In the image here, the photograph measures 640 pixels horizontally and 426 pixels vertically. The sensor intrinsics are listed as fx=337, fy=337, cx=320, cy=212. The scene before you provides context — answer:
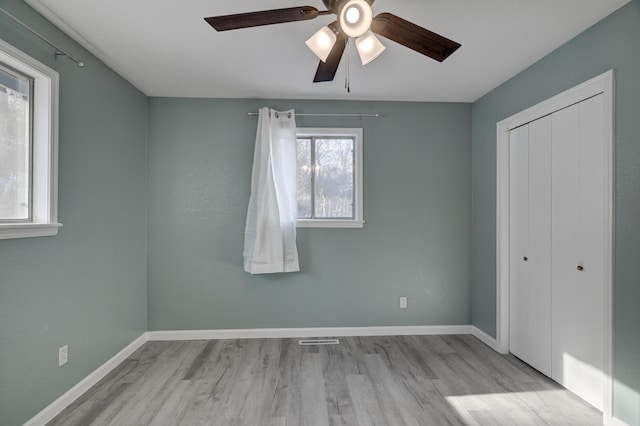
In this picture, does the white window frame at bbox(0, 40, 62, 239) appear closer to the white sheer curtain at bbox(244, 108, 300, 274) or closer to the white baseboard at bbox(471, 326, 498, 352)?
the white sheer curtain at bbox(244, 108, 300, 274)

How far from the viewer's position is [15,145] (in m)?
1.95

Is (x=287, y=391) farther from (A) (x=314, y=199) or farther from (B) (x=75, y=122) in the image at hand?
(B) (x=75, y=122)

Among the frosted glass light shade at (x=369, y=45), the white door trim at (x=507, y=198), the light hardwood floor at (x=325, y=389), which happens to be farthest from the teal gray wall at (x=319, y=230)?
the frosted glass light shade at (x=369, y=45)

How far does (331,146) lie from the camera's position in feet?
11.9

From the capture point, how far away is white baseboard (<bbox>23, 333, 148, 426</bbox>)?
2043 mm

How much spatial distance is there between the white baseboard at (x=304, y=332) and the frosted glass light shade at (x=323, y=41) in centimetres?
272

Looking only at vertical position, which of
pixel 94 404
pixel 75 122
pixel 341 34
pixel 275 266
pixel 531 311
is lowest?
pixel 94 404

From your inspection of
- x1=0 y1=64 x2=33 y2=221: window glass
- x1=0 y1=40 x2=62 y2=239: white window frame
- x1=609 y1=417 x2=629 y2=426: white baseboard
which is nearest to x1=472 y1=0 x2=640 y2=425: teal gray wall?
x1=609 y1=417 x2=629 y2=426: white baseboard

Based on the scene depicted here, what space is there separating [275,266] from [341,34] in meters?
2.26

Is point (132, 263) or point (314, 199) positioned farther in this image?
point (314, 199)

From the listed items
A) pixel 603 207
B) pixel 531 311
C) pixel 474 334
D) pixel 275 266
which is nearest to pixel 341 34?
pixel 603 207

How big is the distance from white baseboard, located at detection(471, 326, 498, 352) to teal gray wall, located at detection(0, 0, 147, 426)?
11.1ft

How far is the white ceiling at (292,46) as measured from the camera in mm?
1974

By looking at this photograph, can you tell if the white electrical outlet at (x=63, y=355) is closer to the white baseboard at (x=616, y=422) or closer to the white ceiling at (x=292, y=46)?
the white ceiling at (x=292, y=46)
